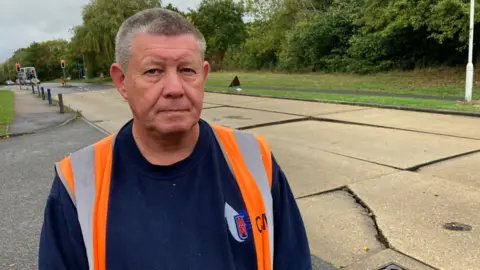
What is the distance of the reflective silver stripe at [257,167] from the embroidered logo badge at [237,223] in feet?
0.33

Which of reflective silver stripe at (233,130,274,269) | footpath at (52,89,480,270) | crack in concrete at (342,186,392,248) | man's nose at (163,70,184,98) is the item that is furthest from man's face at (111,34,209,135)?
crack in concrete at (342,186,392,248)

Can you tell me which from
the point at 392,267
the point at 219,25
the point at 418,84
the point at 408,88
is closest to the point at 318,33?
the point at 418,84

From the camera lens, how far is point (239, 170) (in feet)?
5.13

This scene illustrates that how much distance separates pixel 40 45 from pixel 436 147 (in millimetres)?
121488

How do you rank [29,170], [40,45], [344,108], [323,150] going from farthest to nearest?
1. [40,45]
2. [344,108]
3. [323,150]
4. [29,170]

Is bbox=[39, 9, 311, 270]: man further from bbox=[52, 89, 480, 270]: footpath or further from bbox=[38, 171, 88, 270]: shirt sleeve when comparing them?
bbox=[52, 89, 480, 270]: footpath

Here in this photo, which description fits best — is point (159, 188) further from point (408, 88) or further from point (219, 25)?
point (219, 25)

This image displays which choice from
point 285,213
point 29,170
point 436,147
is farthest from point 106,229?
point 436,147

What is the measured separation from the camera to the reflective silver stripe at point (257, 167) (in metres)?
1.56

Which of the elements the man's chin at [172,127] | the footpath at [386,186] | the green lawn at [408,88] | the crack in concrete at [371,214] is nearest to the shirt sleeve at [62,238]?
the man's chin at [172,127]

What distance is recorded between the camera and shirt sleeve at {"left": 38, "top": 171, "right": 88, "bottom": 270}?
56.1 inches

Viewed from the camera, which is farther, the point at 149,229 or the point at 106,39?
the point at 106,39

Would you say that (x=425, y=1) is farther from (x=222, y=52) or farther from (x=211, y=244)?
(x=222, y=52)

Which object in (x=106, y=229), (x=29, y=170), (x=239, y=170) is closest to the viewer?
(x=106, y=229)
